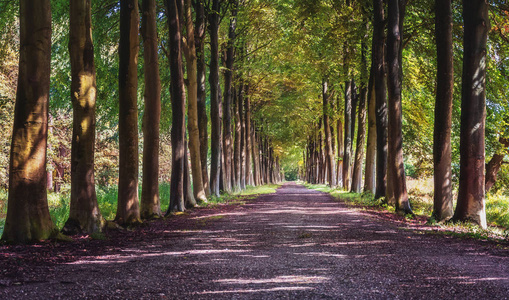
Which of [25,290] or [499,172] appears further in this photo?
[499,172]

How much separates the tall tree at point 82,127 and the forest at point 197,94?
3 centimetres

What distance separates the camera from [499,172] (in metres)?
27.6

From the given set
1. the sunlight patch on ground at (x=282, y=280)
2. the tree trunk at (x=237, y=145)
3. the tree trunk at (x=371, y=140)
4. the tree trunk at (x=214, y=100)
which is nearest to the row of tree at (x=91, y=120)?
the tree trunk at (x=214, y=100)

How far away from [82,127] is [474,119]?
900 centimetres

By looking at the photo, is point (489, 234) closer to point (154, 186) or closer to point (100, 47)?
point (154, 186)

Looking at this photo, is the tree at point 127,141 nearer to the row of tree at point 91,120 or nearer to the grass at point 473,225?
the row of tree at point 91,120

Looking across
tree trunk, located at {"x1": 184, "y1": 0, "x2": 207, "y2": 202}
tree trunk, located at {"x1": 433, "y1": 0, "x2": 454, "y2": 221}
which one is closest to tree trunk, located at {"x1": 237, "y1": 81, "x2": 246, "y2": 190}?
tree trunk, located at {"x1": 184, "y1": 0, "x2": 207, "y2": 202}

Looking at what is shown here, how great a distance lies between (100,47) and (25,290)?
13206 millimetres

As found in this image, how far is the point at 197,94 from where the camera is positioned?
2041 centimetres

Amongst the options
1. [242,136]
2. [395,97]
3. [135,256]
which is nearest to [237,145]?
[242,136]

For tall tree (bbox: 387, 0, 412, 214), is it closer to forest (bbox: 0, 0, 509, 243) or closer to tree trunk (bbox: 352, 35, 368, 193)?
forest (bbox: 0, 0, 509, 243)

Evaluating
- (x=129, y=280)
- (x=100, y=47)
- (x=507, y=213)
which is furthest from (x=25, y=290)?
(x=507, y=213)

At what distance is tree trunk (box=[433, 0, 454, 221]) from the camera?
1252 cm

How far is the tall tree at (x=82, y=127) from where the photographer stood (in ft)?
30.9
